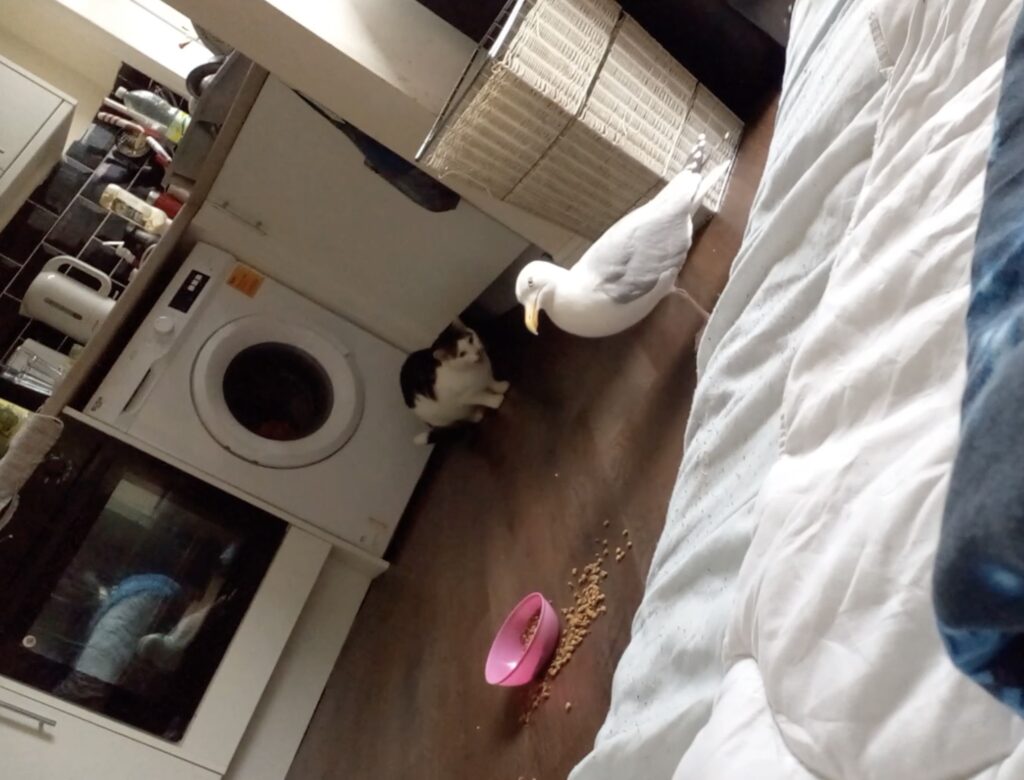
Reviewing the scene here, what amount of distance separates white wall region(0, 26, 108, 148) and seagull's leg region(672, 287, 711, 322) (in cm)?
246

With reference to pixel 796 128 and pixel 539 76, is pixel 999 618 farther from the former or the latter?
pixel 539 76

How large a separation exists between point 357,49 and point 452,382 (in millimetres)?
890

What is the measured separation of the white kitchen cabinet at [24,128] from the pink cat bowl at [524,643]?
6.89 feet

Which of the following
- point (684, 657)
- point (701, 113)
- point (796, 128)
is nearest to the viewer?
point (684, 657)

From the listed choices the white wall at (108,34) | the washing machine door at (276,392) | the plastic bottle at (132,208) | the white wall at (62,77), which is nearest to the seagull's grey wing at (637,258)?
the washing machine door at (276,392)

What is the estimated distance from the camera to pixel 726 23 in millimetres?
1479

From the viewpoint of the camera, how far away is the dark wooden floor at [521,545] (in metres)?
1.46

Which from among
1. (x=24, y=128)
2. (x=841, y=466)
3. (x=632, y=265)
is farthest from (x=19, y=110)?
(x=841, y=466)

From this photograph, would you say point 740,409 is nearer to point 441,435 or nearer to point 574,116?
point 574,116

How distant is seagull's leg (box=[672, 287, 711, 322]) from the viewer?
5.10 feet

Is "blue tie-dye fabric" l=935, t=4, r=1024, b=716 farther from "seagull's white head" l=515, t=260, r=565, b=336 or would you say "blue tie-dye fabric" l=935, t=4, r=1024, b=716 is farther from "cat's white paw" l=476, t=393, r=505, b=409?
"cat's white paw" l=476, t=393, r=505, b=409

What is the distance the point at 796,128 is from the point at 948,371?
0.59m

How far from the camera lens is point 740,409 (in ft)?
2.78

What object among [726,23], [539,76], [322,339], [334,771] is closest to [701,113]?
[726,23]
